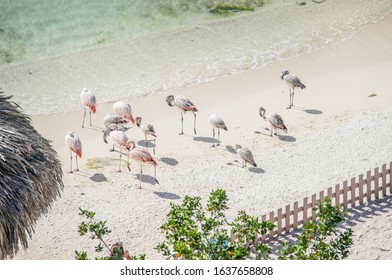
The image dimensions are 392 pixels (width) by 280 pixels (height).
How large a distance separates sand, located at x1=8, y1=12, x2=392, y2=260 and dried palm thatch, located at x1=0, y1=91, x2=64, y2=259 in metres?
2.54

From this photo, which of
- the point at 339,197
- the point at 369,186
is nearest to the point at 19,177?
the point at 339,197

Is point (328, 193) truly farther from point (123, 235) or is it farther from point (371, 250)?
point (123, 235)

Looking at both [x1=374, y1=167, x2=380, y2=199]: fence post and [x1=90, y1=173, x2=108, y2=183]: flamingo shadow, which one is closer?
[x1=374, y1=167, x2=380, y2=199]: fence post

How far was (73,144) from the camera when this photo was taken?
715 inches

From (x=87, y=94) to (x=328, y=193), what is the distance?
329 inches

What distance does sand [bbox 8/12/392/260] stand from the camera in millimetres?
15531

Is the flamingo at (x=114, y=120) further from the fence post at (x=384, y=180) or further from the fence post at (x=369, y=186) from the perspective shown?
the fence post at (x=384, y=180)

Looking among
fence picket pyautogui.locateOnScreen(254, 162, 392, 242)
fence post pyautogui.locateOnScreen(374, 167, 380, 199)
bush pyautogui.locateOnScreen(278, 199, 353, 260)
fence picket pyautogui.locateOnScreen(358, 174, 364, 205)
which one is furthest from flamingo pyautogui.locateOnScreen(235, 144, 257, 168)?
bush pyautogui.locateOnScreen(278, 199, 353, 260)

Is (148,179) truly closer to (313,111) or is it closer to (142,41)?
(313,111)

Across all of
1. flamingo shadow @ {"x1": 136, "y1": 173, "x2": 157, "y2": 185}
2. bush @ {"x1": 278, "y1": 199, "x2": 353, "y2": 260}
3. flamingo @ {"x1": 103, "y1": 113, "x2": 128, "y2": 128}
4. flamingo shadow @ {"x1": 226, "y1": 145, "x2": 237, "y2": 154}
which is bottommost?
bush @ {"x1": 278, "y1": 199, "x2": 353, "y2": 260}

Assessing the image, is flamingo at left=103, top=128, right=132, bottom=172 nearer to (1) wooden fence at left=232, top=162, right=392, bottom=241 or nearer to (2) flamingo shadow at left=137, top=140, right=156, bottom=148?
(2) flamingo shadow at left=137, top=140, right=156, bottom=148

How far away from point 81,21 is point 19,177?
18886 mm
